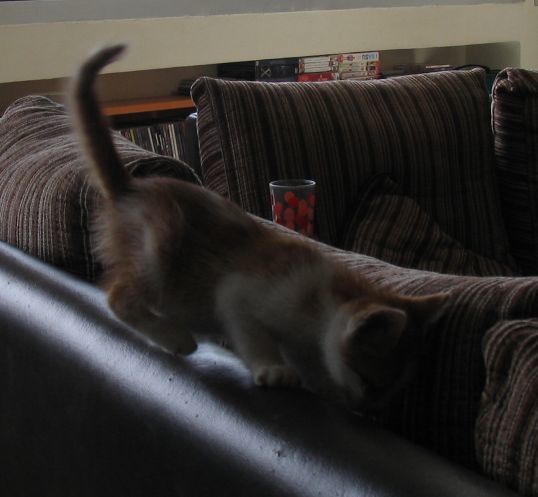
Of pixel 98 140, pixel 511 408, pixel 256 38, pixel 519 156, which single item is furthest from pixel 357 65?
pixel 511 408

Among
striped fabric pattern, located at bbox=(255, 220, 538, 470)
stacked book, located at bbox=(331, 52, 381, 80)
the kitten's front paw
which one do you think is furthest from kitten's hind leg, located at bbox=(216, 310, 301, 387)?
stacked book, located at bbox=(331, 52, 381, 80)

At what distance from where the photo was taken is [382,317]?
32.3 inches

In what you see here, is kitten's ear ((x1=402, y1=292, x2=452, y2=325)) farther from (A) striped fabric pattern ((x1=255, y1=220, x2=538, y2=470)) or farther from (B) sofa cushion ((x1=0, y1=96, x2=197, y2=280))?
(B) sofa cushion ((x1=0, y1=96, x2=197, y2=280))

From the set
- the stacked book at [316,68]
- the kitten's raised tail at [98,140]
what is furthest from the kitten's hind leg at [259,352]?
the stacked book at [316,68]

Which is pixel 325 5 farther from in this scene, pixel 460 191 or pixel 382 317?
pixel 382 317

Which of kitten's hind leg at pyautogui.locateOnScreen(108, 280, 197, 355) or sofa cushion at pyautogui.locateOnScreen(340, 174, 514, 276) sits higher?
kitten's hind leg at pyautogui.locateOnScreen(108, 280, 197, 355)

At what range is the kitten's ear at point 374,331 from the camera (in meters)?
0.82

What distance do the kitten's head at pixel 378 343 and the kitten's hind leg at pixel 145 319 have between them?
0.55ft

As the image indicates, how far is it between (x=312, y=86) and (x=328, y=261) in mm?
1086

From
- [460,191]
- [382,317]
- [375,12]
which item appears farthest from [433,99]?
[375,12]

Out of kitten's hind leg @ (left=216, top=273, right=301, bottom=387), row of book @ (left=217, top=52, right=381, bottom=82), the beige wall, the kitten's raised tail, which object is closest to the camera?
kitten's hind leg @ (left=216, top=273, right=301, bottom=387)

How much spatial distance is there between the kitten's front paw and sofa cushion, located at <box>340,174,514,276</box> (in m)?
0.96

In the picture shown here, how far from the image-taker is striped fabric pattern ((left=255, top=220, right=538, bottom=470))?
2.64ft

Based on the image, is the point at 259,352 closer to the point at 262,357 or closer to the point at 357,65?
the point at 262,357
